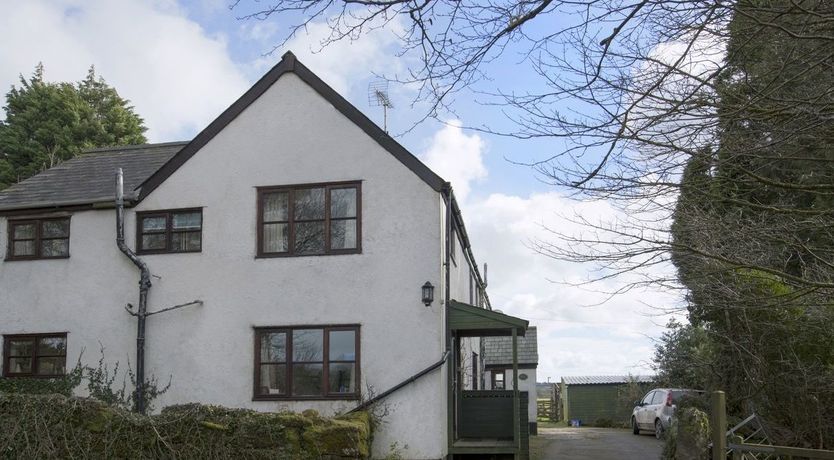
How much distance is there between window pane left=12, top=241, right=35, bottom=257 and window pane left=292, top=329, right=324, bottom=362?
6595mm

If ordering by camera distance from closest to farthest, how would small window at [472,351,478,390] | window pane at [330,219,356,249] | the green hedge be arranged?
the green hedge < window pane at [330,219,356,249] < small window at [472,351,478,390]

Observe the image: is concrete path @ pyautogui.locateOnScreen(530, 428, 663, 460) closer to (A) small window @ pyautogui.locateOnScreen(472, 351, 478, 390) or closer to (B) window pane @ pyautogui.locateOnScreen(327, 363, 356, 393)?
(A) small window @ pyautogui.locateOnScreen(472, 351, 478, 390)

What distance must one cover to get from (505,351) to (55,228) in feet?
57.1

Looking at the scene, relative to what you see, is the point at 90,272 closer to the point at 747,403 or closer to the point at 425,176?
the point at 425,176

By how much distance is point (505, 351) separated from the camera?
30.2 meters

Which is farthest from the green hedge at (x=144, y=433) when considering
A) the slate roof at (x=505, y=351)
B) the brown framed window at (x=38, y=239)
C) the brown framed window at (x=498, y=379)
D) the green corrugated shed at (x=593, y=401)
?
the green corrugated shed at (x=593, y=401)

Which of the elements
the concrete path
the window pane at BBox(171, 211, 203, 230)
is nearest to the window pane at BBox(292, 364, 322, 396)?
the window pane at BBox(171, 211, 203, 230)

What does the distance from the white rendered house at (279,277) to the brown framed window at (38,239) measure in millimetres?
39

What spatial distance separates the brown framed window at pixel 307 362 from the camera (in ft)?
50.4

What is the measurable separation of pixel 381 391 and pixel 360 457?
1760 millimetres

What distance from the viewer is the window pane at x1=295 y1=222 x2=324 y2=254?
16.1 metres

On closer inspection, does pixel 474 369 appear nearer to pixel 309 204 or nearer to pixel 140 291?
pixel 309 204

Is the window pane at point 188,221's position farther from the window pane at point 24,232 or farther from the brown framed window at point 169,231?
the window pane at point 24,232

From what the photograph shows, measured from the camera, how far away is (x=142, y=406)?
16.2 m
